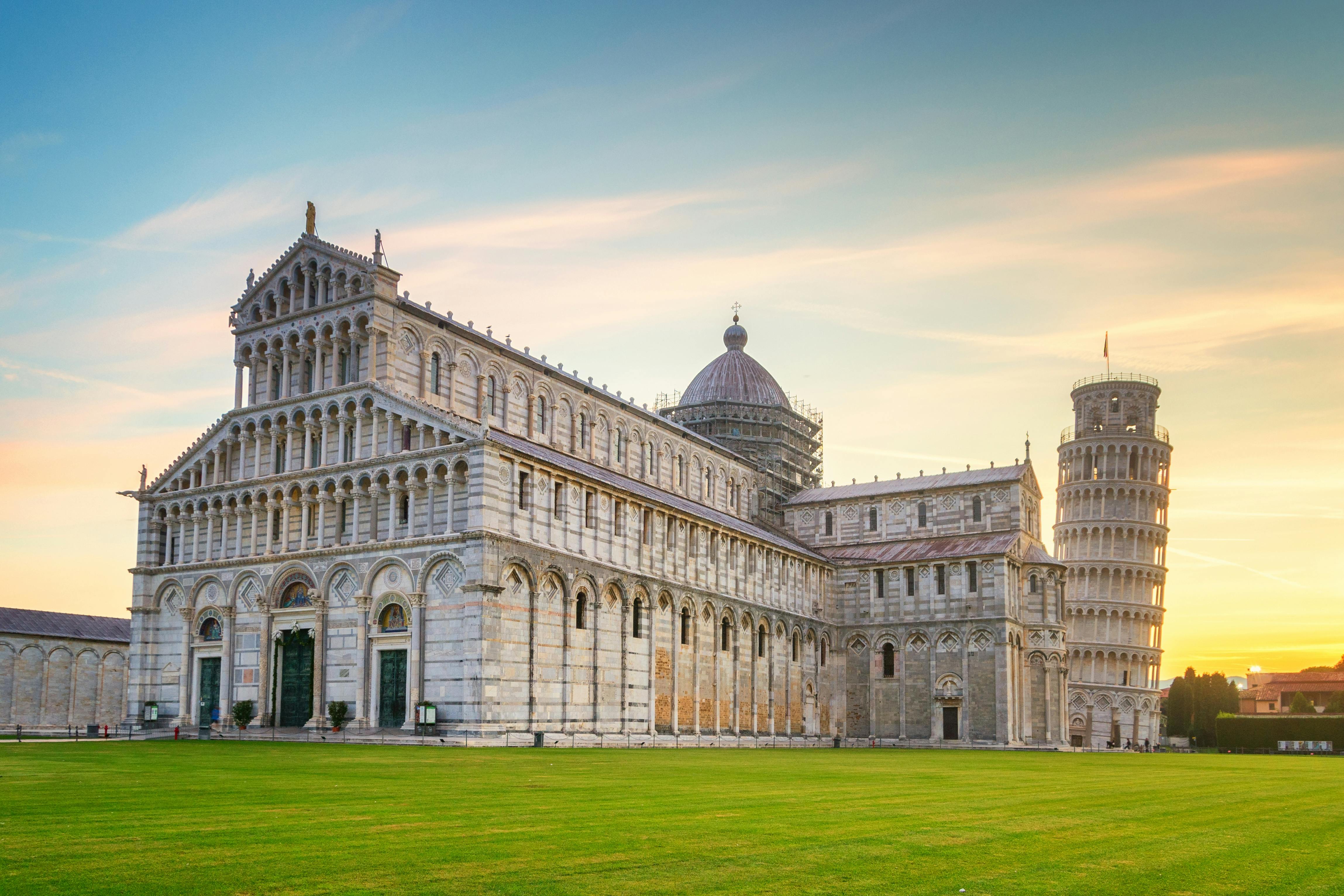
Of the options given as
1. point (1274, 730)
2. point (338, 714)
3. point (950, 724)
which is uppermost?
point (338, 714)

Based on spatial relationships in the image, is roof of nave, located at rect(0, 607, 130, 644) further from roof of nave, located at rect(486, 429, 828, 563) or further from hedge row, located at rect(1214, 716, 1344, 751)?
hedge row, located at rect(1214, 716, 1344, 751)

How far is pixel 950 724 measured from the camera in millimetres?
81375

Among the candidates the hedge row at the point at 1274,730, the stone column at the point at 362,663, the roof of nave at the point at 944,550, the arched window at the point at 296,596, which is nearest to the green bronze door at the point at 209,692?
the arched window at the point at 296,596

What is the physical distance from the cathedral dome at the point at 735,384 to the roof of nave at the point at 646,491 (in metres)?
14.1

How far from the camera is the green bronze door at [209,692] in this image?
6056 centimetres

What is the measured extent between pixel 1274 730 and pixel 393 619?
7537 centimetres

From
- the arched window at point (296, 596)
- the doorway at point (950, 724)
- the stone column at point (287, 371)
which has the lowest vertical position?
the doorway at point (950, 724)

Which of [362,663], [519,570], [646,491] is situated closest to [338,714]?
[362,663]

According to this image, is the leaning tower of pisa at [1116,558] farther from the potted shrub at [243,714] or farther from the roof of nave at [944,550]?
the potted shrub at [243,714]

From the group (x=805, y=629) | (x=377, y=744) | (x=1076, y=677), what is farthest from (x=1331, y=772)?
(x=1076, y=677)

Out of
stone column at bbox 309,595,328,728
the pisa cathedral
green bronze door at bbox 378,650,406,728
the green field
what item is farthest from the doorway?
the green field

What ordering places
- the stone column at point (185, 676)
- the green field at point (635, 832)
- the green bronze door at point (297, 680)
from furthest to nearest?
1. the stone column at point (185, 676)
2. the green bronze door at point (297, 680)
3. the green field at point (635, 832)

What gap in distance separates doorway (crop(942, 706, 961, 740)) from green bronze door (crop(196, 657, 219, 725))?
150ft

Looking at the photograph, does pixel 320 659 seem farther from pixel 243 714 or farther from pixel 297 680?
pixel 243 714
